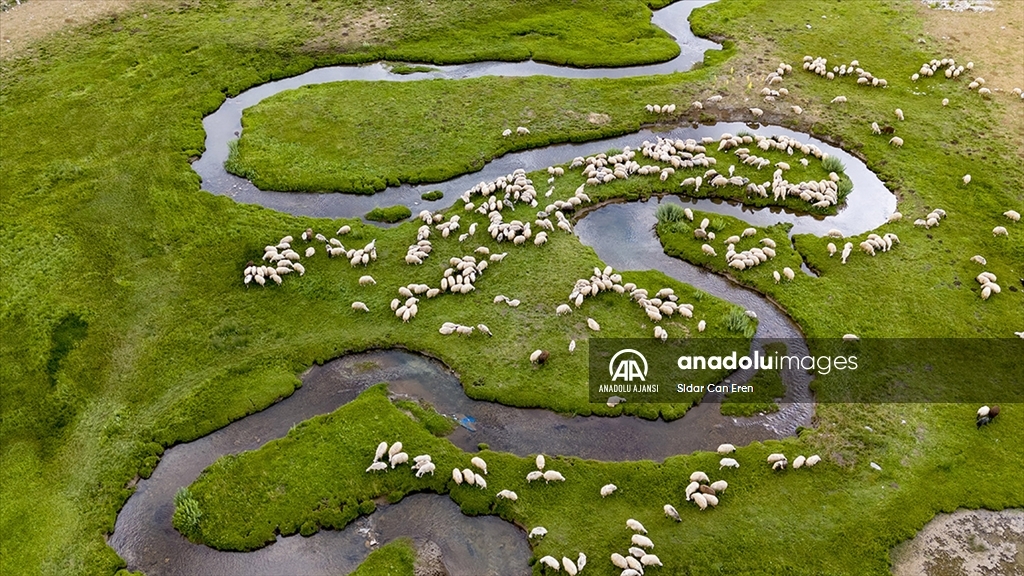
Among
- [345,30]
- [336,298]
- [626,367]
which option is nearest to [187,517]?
[336,298]

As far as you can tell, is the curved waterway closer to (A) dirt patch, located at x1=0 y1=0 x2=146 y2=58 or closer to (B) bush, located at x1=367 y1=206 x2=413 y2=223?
(B) bush, located at x1=367 y1=206 x2=413 y2=223

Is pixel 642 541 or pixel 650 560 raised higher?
pixel 642 541

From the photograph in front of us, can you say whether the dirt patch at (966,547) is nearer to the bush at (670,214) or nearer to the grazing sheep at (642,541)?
the grazing sheep at (642,541)

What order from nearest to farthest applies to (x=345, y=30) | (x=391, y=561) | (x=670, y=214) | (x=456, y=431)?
(x=391, y=561), (x=456, y=431), (x=670, y=214), (x=345, y=30)

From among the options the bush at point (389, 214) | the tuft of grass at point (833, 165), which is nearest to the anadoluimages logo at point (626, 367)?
the bush at point (389, 214)

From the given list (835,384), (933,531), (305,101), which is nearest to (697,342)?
(835,384)

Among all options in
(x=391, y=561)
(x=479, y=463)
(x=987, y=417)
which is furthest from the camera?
(x=987, y=417)

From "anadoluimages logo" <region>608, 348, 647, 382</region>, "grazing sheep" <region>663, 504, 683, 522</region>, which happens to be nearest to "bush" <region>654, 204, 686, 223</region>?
"anadoluimages logo" <region>608, 348, 647, 382</region>

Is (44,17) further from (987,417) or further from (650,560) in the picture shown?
(987,417)

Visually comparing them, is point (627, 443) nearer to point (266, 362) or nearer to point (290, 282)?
point (266, 362)
